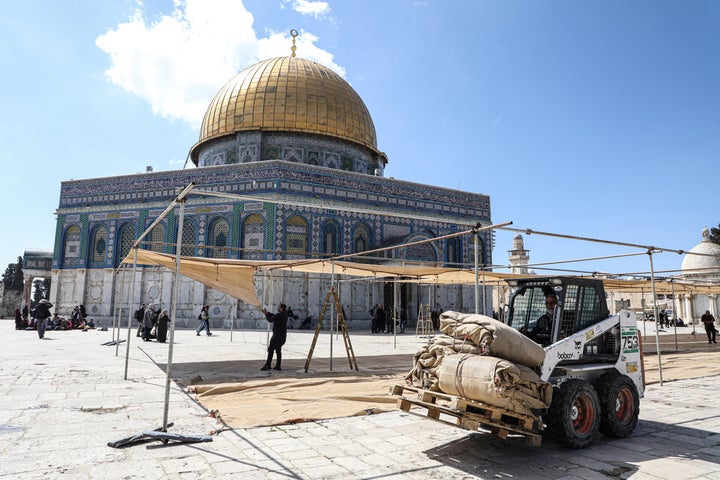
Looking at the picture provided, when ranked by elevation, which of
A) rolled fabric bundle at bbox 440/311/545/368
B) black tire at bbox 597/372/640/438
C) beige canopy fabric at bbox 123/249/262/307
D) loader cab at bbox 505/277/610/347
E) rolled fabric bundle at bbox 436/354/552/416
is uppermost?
beige canopy fabric at bbox 123/249/262/307

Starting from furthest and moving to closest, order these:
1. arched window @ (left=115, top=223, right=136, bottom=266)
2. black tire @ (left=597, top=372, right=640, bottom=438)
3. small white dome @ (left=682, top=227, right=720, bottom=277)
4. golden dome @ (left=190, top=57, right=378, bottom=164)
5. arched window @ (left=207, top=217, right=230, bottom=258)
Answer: small white dome @ (left=682, top=227, right=720, bottom=277) < golden dome @ (left=190, top=57, right=378, bottom=164) < arched window @ (left=115, top=223, right=136, bottom=266) < arched window @ (left=207, top=217, right=230, bottom=258) < black tire @ (left=597, top=372, right=640, bottom=438)

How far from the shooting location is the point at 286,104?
26.8m

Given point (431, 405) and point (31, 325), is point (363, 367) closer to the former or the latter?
point (431, 405)

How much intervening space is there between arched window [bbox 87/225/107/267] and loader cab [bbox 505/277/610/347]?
2533 centimetres

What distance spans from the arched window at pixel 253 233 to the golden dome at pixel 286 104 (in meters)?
5.56

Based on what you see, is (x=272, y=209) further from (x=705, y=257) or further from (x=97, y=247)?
(x=705, y=257)

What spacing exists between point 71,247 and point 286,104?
45.5 ft

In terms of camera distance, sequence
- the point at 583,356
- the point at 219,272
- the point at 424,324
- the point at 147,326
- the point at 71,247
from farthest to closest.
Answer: the point at 71,247 → the point at 424,324 → the point at 147,326 → the point at 219,272 → the point at 583,356

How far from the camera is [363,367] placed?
405 inches

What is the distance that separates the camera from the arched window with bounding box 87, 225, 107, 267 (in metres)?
26.0

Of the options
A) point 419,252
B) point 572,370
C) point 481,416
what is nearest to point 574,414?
point 572,370

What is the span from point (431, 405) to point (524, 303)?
6.28ft

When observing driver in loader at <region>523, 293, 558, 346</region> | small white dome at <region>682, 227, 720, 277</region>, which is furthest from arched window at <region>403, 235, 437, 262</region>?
small white dome at <region>682, 227, 720, 277</region>

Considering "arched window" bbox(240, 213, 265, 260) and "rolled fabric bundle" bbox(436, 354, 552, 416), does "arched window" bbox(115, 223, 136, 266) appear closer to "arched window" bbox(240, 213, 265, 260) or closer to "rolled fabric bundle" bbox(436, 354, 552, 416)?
"arched window" bbox(240, 213, 265, 260)
